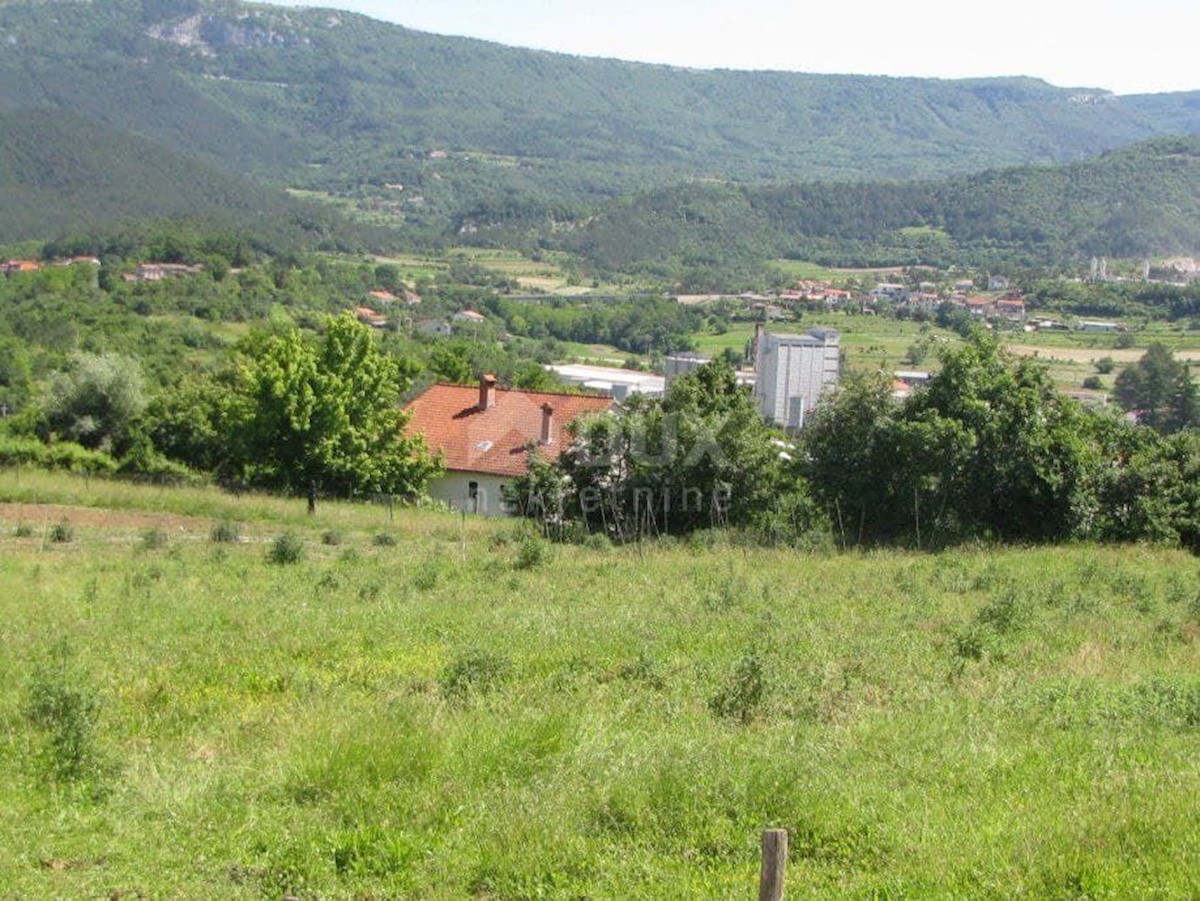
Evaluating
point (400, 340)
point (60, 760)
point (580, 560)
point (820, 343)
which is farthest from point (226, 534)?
point (400, 340)

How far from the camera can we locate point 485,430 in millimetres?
38469

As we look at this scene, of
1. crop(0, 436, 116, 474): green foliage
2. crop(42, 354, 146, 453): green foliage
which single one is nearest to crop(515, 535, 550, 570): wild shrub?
crop(0, 436, 116, 474): green foliage

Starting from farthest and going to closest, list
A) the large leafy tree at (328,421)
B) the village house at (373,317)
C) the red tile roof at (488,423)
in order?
the village house at (373,317)
the red tile roof at (488,423)
the large leafy tree at (328,421)

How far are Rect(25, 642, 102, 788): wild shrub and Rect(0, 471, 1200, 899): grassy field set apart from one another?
30 mm

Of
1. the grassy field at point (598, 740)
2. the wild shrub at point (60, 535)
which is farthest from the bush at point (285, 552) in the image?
the wild shrub at point (60, 535)

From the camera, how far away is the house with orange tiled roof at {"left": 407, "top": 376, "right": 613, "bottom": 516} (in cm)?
3694

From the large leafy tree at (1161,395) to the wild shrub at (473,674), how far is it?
4023 cm

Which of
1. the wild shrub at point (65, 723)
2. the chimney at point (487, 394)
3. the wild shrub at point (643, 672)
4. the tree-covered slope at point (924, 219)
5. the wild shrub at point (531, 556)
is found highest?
the tree-covered slope at point (924, 219)

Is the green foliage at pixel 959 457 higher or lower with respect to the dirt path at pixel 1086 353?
higher

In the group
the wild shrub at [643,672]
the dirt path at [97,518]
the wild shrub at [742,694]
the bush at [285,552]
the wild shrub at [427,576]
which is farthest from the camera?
the dirt path at [97,518]

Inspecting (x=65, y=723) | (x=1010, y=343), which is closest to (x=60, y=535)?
(x=65, y=723)

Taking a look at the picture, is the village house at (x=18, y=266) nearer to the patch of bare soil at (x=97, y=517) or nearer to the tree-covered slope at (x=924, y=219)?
the tree-covered slope at (x=924, y=219)

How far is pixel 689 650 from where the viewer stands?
1114 cm

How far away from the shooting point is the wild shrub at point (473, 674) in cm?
957
